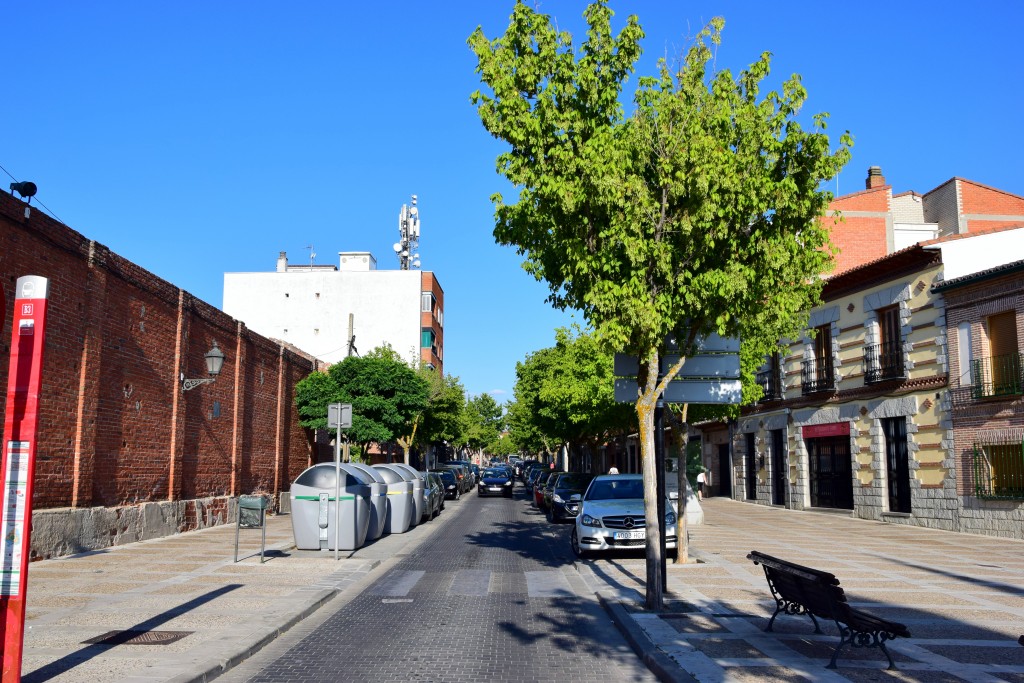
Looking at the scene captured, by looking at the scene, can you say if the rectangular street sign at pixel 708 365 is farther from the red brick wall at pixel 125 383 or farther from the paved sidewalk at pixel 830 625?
the red brick wall at pixel 125 383

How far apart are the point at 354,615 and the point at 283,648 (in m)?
1.85

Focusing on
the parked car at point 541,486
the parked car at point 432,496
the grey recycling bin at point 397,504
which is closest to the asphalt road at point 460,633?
the grey recycling bin at point 397,504

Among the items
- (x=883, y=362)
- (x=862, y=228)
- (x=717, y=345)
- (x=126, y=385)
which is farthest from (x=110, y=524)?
(x=862, y=228)

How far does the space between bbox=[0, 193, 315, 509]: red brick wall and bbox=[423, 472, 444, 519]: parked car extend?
5359mm

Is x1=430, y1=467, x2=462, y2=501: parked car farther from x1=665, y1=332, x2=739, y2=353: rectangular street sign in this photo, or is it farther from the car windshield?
x1=665, y1=332, x2=739, y2=353: rectangular street sign

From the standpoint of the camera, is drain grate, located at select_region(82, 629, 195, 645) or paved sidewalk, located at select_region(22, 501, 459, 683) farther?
drain grate, located at select_region(82, 629, 195, 645)

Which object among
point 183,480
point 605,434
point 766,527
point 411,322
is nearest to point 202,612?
point 183,480

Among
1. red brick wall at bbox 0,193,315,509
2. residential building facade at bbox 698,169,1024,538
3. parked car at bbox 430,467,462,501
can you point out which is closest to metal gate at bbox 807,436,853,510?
residential building facade at bbox 698,169,1024,538

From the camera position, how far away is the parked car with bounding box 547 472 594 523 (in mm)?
23000

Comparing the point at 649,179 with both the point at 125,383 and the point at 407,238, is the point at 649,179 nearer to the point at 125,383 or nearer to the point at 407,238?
the point at 125,383

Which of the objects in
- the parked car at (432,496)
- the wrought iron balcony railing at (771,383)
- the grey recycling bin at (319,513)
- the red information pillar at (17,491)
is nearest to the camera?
the red information pillar at (17,491)

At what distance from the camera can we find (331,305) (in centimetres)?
6138

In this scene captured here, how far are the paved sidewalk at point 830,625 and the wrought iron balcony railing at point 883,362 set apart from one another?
20.0ft

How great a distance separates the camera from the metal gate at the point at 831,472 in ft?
89.5
